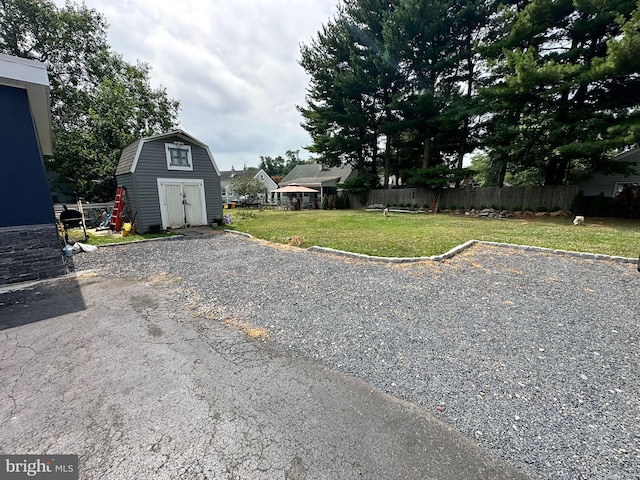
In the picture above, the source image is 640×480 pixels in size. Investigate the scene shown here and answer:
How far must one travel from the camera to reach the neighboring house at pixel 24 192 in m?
4.71

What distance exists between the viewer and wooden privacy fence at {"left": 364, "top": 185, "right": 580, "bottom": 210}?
13.9 m

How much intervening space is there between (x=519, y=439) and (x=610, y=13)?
17.8m

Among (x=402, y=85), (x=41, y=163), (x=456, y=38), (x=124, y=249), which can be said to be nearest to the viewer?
(x=41, y=163)

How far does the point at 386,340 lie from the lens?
9.27 ft

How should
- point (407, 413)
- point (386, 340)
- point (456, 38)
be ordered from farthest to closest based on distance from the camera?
point (456, 38)
point (386, 340)
point (407, 413)

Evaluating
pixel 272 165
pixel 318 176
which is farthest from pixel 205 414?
pixel 272 165

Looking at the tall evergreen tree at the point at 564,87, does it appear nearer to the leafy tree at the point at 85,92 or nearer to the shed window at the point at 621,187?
the shed window at the point at 621,187

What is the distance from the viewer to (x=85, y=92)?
18.5m

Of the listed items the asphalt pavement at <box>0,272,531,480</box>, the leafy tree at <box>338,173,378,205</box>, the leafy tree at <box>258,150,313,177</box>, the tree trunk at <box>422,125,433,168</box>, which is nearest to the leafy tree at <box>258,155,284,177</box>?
the leafy tree at <box>258,150,313,177</box>

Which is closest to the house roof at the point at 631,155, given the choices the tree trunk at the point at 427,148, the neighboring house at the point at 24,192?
the tree trunk at the point at 427,148

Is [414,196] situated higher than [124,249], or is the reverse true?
[414,196]

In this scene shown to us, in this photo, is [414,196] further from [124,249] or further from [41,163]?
[41,163]

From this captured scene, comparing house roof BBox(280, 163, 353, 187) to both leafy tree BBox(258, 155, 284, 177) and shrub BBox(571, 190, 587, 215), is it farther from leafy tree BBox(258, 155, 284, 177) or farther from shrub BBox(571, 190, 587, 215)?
leafy tree BBox(258, 155, 284, 177)

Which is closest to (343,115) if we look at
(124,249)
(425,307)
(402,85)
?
(402,85)
